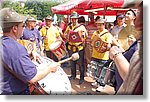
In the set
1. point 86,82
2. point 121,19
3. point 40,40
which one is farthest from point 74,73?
point 121,19

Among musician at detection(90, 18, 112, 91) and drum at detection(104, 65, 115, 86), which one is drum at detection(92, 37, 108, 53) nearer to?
musician at detection(90, 18, 112, 91)

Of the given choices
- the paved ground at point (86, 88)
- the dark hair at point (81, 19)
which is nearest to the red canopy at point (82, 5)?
the dark hair at point (81, 19)

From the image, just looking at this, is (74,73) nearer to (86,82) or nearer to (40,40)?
(86,82)

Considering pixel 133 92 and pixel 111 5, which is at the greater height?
pixel 111 5

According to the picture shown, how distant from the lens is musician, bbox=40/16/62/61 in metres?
3.26

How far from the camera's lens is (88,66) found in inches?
129

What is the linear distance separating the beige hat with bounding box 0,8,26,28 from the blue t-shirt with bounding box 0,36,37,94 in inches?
4.8

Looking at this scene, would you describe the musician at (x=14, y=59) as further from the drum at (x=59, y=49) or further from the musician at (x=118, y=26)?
the musician at (x=118, y=26)

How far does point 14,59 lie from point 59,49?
0.42 m

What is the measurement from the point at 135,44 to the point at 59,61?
68 centimetres

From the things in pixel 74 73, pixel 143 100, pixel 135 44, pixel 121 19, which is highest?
pixel 121 19

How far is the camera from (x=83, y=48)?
3.26 meters

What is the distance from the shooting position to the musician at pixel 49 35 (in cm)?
326

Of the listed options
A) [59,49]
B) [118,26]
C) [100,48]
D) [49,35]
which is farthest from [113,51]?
[49,35]
